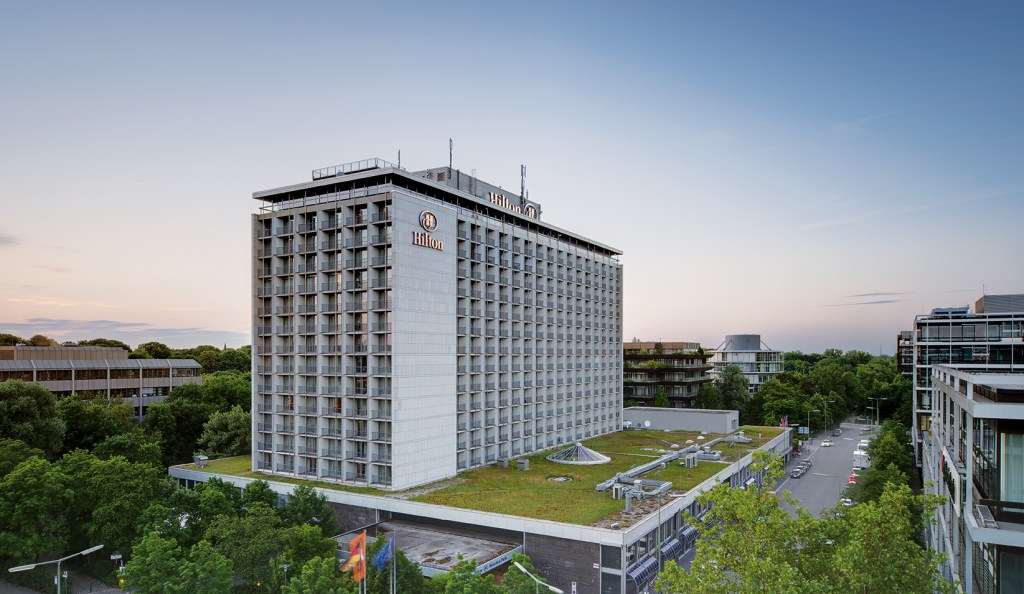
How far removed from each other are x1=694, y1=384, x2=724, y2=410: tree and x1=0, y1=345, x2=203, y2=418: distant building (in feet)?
334

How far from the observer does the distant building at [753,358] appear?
180 meters

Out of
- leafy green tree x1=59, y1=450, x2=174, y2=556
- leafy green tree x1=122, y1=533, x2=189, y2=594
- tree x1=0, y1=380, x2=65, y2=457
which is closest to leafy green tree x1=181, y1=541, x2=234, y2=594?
leafy green tree x1=122, y1=533, x2=189, y2=594

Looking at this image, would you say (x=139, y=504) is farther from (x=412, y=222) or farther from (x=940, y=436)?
(x=940, y=436)

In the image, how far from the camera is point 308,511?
54906 millimetres

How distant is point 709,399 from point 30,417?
112m

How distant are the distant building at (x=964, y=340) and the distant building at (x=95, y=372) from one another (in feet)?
410

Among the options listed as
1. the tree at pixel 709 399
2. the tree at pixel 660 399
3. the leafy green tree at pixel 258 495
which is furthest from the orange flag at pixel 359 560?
A: the tree at pixel 709 399

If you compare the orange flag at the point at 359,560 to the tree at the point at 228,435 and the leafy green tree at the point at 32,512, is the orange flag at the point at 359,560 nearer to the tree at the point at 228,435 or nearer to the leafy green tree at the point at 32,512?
the leafy green tree at the point at 32,512

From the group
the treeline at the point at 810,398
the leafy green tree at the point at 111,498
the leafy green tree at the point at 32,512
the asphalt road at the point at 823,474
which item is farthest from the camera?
the treeline at the point at 810,398

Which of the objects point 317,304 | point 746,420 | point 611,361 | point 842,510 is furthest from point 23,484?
point 746,420

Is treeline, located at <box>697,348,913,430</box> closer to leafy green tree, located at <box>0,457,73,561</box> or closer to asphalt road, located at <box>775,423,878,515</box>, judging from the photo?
asphalt road, located at <box>775,423,878,515</box>

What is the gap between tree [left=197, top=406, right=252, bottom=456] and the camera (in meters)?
85.8

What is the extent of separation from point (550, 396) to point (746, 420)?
206 feet

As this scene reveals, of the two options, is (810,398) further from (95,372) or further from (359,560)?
(95,372)
